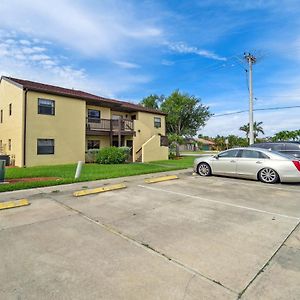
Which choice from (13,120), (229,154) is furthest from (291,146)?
(13,120)

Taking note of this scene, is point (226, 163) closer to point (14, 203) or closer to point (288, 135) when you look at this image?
point (14, 203)

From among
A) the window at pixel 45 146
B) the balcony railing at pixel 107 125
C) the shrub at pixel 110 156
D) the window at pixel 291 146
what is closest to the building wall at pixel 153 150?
the balcony railing at pixel 107 125

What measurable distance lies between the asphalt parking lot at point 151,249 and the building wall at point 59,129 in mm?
10537

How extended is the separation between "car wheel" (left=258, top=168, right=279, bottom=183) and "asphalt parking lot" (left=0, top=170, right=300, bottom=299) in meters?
2.88

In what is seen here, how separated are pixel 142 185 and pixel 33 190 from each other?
3881mm

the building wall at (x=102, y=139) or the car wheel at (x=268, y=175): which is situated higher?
the building wall at (x=102, y=139)

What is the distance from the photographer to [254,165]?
A: 9914 mm

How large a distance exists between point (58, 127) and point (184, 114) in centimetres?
2670

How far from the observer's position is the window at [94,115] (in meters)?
19.6

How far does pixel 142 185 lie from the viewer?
356 inches

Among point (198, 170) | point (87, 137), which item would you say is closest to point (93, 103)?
point (87, 137)

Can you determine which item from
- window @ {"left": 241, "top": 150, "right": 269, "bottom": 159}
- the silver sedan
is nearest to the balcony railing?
the silver sedan

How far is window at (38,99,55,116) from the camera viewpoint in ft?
52.7

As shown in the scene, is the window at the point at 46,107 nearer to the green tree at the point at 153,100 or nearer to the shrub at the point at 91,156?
the shrub at the point at 91,156
